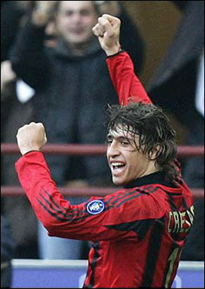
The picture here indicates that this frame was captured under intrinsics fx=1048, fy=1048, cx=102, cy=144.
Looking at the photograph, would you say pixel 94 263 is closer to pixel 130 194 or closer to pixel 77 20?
pixel 130 194

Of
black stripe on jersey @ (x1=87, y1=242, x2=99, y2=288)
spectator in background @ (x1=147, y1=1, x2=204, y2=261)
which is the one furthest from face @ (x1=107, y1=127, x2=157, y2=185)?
spectator in background @ (x1=147, y1=1, x2=204, y2=261)

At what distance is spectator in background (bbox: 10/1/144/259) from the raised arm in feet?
6.77

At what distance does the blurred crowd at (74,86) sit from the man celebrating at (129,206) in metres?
2.70

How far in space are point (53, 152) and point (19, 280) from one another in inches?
35.0

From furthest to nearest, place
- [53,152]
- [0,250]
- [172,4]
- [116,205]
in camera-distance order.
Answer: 1. [172,4]
2. [53,152]
3. [0,250]
4. [116,205]

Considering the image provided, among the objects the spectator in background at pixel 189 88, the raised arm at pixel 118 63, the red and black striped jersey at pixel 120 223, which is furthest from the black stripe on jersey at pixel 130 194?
the spectator in background at pixel 189 88

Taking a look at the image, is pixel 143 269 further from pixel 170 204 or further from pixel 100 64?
pixel 100 64

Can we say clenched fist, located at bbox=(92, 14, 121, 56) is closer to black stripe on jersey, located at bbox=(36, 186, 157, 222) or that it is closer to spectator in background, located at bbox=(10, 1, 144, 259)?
black stripe on jersey, located at bbox=(36, 186, 157, 222)

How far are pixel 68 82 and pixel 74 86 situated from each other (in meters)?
0.05

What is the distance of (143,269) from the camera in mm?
4039

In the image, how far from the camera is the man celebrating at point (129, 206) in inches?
157

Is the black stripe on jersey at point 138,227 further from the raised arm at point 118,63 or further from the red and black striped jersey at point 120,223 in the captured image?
the raised arm at point 118,63

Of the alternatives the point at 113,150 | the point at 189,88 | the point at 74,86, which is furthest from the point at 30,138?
the point at 189,88

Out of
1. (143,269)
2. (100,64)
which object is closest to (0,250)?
(100,64)
